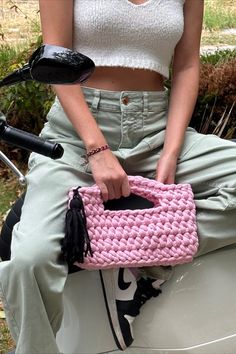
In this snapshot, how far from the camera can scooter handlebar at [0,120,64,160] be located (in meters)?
1.62

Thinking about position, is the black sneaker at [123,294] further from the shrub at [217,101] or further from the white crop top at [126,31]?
the shrub at [217,101]

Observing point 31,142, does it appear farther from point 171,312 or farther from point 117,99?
point 171,312

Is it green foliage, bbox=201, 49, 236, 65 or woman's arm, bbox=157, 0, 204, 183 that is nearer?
woman's arm, bbox=157, 0, 204, 183

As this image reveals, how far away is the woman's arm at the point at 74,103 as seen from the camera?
2.00m

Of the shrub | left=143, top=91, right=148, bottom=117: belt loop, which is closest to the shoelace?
left=143, top=91, right=148, bottom=117: belt loop

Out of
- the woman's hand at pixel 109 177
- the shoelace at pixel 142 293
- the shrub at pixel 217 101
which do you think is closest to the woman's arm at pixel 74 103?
the woman's hand at pixel 109 177

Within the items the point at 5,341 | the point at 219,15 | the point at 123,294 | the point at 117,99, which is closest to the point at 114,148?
the point at 117,99

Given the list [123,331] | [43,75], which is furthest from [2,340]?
[43,75]

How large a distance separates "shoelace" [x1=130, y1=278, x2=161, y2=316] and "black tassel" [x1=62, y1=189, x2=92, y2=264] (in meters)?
0.25

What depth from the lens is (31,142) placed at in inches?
64.7

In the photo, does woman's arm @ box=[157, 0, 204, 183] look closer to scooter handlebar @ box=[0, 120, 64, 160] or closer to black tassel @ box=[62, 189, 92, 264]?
black tassel @ box=[62, 189, 92, 264]

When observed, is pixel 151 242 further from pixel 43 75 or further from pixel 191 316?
pixel 43 75

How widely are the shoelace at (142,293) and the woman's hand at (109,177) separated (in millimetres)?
270

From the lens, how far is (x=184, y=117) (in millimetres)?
2271
